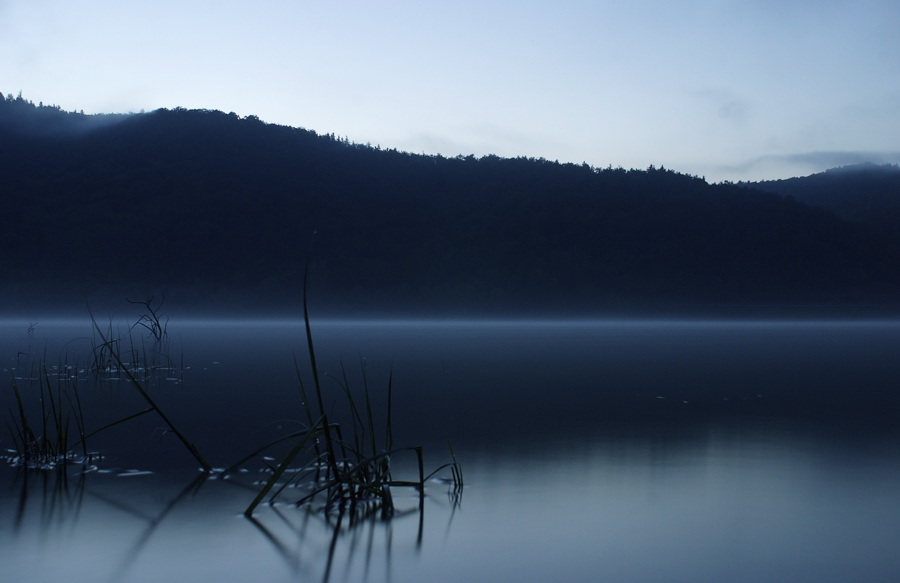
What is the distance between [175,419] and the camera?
19.7ft

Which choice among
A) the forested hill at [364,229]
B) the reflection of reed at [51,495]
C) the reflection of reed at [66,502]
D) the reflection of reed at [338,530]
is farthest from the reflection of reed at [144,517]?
the forested hill at [364,229]

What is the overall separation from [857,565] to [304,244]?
4926 centimetres

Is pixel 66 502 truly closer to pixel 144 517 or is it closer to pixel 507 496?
pixel 144 517

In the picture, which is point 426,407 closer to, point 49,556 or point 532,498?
point 532,498

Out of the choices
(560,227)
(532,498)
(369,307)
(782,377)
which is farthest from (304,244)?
(532,498)

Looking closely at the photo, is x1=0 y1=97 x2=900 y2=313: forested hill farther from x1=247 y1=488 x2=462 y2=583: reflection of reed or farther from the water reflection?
x1=247 y1=488 x2=462 y2=583: reflection of reed

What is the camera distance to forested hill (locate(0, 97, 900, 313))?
4772cm

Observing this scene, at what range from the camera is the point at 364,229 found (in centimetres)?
5419

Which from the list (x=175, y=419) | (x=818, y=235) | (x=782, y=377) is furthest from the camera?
(x=818, y=235)

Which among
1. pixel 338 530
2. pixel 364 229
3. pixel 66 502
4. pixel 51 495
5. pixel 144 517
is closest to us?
pixel 338 530

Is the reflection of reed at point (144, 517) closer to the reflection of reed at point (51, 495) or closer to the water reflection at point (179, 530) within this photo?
the water reflection at point (179, 530)

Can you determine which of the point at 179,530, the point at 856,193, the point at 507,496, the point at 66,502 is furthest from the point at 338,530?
the point at 856,193

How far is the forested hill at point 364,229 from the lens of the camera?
157 ft

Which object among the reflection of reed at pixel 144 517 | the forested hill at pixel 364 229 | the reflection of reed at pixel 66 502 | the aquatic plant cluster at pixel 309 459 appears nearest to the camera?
the reflection of reed at pixel 144 517
